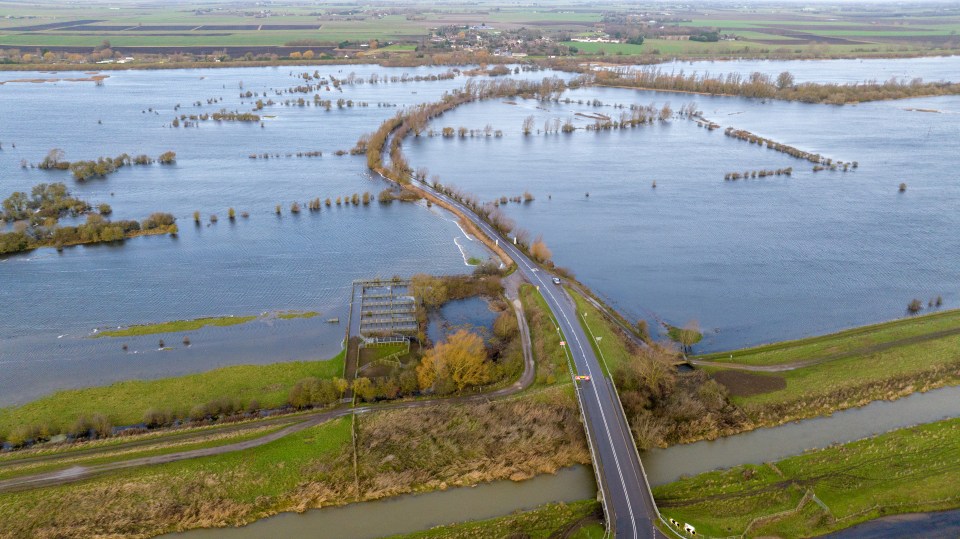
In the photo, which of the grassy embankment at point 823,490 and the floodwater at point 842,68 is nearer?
the grassy embankment at point 823,490

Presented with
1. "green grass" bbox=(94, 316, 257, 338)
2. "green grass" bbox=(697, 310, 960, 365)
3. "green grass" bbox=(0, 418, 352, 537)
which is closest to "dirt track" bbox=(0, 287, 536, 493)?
"green grass" bbox=(0, 418, 352, 537)

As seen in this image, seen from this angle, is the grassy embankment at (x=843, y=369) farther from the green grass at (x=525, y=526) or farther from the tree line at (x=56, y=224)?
the tree line at (x=56, y=224)

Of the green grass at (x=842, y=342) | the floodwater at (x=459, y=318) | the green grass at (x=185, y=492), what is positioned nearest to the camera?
the green grass at (x=185, y=492)

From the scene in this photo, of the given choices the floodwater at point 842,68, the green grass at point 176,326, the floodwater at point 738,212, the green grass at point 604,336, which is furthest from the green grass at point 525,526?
the floodwater at point 842,68

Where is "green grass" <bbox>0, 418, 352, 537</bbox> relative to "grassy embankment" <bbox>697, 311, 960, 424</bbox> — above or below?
below

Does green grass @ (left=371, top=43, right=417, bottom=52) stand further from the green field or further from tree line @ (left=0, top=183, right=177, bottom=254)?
the green field

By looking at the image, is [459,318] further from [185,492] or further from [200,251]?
[200,251]
